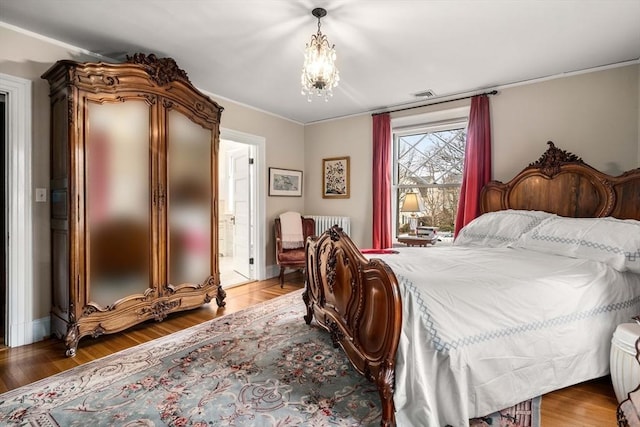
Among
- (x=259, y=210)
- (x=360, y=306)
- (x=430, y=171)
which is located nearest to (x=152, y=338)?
(x=360, y=306)

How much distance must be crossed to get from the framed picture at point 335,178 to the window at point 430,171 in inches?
30.6

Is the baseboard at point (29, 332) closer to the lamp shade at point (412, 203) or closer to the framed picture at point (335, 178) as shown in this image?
the framed picture at point (335, 178)

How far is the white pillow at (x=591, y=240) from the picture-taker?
2.24 meters

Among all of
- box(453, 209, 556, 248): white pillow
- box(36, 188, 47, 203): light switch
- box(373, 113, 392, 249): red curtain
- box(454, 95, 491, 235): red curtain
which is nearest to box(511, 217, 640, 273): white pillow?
box(453, 209, 556, 248): white pillow

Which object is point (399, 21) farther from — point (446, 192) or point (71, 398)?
point (71, 398)

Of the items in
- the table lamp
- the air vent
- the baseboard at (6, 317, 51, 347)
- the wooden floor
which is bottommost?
the wooden floor

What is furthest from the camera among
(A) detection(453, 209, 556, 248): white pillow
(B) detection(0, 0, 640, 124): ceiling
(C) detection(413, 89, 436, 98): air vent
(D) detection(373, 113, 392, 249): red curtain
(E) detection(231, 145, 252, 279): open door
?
(E) detection(231, 145, 252, 279): open door

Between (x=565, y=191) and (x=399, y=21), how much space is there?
2.36m

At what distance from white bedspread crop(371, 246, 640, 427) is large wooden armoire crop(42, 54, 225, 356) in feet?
7.19

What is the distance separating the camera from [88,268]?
104 inches

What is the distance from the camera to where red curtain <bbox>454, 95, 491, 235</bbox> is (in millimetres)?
3900

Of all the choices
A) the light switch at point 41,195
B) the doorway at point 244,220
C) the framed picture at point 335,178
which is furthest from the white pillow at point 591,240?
the light switch at point 41,195

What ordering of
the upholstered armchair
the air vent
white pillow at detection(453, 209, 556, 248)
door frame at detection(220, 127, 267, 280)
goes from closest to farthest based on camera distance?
white pillow at detection(453, 209, 556, 248), the air vent, the upholstered armchair, door frame at detection(220, 127, 267, 280)

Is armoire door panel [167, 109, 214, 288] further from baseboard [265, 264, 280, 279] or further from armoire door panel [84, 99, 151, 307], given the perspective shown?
baseboard [265, 264, 280, 279]
